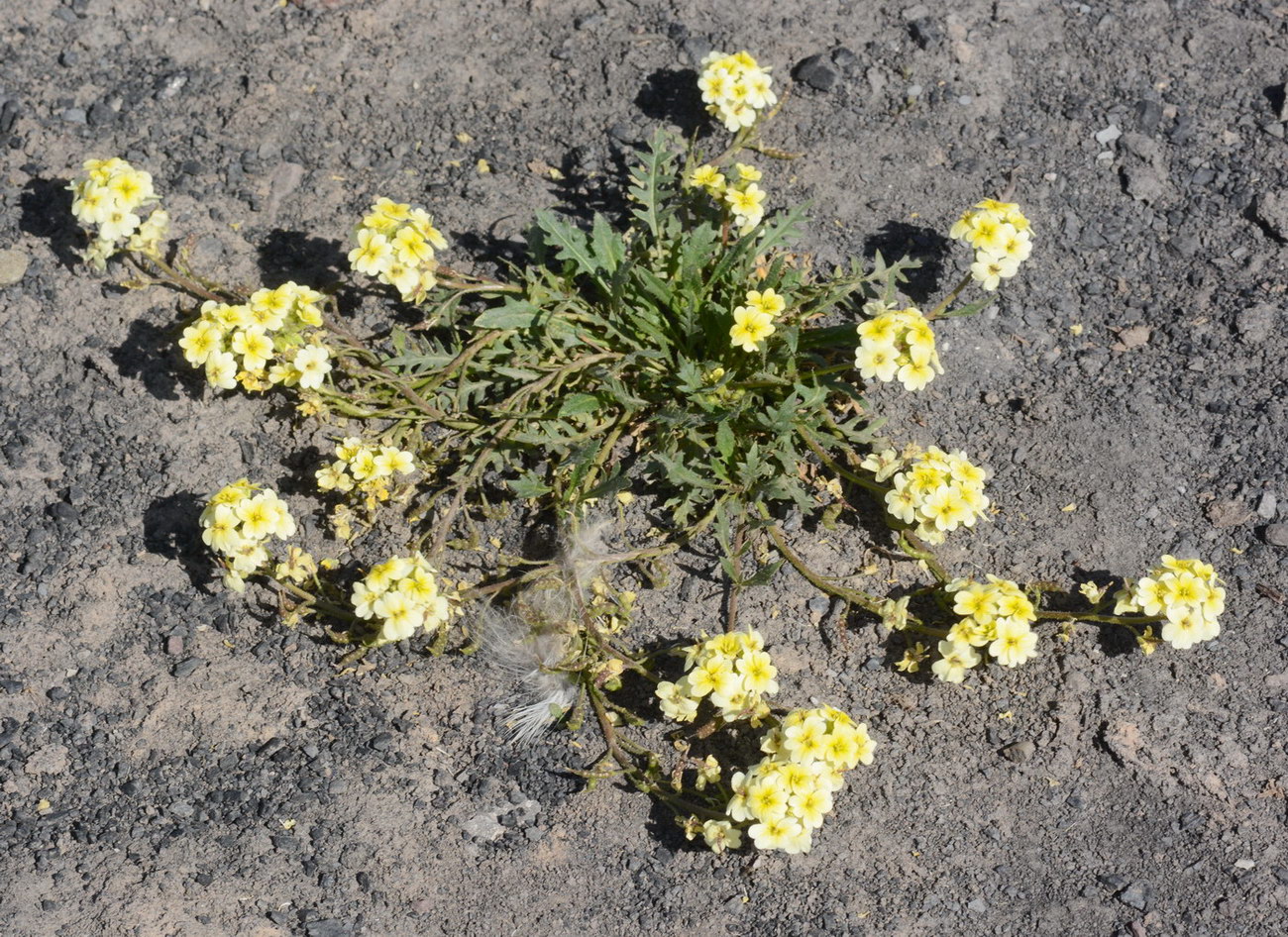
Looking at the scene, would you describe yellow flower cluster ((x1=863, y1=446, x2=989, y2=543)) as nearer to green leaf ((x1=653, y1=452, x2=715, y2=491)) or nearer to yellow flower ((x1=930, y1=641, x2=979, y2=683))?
yellow flower ((x1=930, y1=641, x2=979, y2=683))

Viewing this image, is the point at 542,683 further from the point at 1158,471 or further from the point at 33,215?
the point at 33,215

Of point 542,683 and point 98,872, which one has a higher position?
point 542,683

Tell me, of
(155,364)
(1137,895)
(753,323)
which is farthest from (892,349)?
(155,364)

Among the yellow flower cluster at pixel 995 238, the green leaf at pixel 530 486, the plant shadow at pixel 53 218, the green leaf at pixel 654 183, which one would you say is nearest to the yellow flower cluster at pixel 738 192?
the green leaf at pixel 654 183

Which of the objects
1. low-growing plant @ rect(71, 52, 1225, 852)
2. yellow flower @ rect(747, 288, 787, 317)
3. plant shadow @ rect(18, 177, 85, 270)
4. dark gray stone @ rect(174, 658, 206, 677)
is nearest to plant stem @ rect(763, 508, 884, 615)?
low-growing plant @ rect(71, 52, 1225, 852)

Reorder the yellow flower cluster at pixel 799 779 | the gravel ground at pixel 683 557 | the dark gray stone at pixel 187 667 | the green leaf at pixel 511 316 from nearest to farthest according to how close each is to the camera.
Answer: the yellow flower cluster at pixel 799 779 → the gravel ground at pixel 683 557 → the dark gray stone at pixel 187 667 → the green leaf at pixel 511 316

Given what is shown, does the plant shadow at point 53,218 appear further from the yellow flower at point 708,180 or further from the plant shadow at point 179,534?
the yellow flower at point 708,180

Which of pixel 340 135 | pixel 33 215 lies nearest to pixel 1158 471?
pixel 340 135
